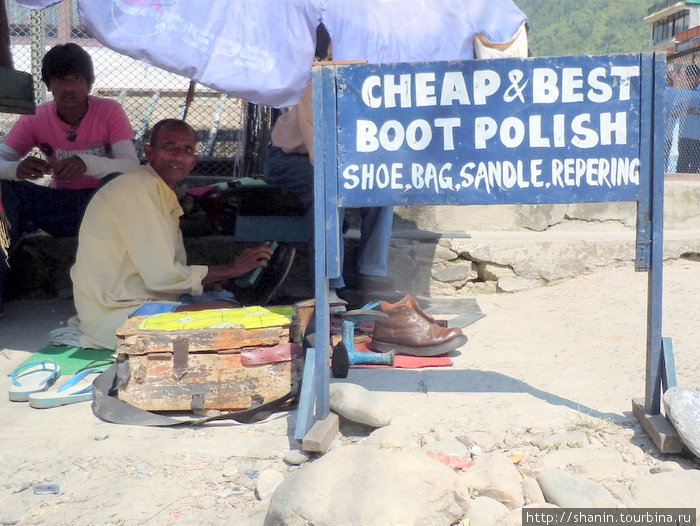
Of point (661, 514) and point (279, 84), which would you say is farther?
point (279, 84)

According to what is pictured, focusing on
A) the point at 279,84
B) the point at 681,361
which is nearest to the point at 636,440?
the point at 681,361

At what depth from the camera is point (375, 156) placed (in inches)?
112

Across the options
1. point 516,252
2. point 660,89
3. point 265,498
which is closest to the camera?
point 265,498

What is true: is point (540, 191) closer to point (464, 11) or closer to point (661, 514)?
point (661, 514)

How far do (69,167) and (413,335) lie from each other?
2.23 m

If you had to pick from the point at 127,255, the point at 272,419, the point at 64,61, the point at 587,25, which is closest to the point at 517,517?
the point at 272,419

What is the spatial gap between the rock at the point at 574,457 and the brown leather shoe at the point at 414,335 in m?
1.23

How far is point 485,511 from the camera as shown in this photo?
2.34m

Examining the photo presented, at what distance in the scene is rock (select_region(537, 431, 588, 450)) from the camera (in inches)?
110

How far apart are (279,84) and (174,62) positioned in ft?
1.59

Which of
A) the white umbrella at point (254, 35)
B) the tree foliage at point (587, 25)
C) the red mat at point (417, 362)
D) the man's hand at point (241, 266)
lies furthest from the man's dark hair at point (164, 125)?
the tree foliage at point (587, 25)

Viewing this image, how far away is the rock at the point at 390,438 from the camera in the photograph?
284cm

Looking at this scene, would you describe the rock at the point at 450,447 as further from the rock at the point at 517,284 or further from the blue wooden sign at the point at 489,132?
the rock at the point at 517,284

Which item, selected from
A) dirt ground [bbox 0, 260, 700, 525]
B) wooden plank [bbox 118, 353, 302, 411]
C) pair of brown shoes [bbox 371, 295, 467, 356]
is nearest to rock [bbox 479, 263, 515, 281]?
dirt ground [bbox 0, 260, 700, 525]
